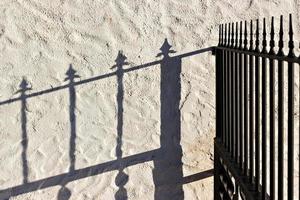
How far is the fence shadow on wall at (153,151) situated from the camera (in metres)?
4.15

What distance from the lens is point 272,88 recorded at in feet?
7.45

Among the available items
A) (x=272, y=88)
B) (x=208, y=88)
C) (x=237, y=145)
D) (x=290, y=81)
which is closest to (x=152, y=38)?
(x=208, y=88)

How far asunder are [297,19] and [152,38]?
114 cm

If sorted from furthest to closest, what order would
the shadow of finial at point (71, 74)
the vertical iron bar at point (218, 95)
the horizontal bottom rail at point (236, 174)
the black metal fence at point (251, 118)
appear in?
the shadow of finial at point (71, 74) < the vertical iron bar at point (218, 95) < the horizontal bottom rail at point (236, 174) < the black metal fence at point (251, 118)

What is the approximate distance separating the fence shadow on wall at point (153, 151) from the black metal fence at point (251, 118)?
1.11ft

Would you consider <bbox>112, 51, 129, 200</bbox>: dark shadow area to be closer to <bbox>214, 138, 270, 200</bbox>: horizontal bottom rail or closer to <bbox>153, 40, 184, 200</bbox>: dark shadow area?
<bbox>153, 40, 184, 200</bbox>: dark shadow area

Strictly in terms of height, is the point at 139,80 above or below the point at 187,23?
below

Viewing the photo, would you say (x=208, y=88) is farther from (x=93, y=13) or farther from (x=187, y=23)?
(x=93, y=13)

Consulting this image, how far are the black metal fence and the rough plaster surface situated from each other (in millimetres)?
219

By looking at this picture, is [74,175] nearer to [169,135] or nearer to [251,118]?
[169,135]

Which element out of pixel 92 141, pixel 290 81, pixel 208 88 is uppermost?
pixel 208 88

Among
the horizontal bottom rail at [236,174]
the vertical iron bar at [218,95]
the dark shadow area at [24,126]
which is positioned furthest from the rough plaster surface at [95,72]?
the horizontal bottom rail at [236,174]

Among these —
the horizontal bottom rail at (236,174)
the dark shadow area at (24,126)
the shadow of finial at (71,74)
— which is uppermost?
the shadow of finial at (71,74)

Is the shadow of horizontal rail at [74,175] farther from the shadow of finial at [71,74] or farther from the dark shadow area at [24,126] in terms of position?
the shadow of finial at [71,74]
